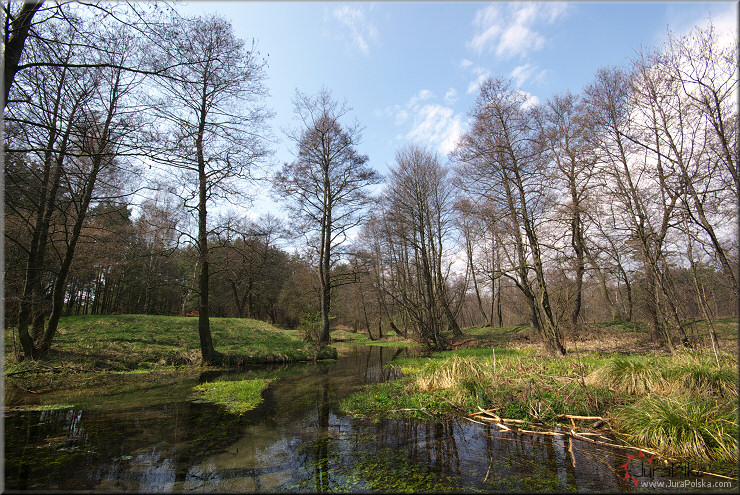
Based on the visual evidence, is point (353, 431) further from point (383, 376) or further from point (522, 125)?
point (522, 125)

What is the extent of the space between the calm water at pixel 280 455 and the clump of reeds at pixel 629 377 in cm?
223

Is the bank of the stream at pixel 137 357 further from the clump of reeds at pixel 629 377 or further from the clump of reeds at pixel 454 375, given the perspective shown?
the clump of reeds at pixel 629 377

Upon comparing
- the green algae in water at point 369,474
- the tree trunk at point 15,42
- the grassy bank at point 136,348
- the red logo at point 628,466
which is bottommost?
the red logo at point 628,466

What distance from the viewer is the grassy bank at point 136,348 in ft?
28.5

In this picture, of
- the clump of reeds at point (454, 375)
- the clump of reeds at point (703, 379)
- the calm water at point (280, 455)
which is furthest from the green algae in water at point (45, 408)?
the clump of reeds at point (703, 379)

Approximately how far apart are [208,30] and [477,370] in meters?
8.37

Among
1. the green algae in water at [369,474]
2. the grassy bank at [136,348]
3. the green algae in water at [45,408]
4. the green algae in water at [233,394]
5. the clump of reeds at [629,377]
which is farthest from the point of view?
the grassy bank at [136,348]

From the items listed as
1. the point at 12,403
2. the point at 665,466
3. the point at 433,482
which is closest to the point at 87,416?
the point at 12,403

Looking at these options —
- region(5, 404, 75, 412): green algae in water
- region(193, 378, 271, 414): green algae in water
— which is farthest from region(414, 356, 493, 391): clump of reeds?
region(5, 404, 75, 412): green algae in water

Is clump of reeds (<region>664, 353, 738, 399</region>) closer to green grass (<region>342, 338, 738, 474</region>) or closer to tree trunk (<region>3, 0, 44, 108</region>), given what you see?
green grass (<region>342, 338, 738, 474</region>)

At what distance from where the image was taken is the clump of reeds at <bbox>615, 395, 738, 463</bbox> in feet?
10.9

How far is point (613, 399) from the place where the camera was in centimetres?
509

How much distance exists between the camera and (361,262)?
16625 millimetres

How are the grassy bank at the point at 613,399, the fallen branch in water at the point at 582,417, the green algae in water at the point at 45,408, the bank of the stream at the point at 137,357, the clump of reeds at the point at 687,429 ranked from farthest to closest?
1. the bank of the stream at the point at 137,357
2. the green algae in water at the point at 45,408
3. the fallen branch in water at the point at 582,417
4. the grassy bank at the point at 613,399
5. the clump of reeds at the point at 687,429
